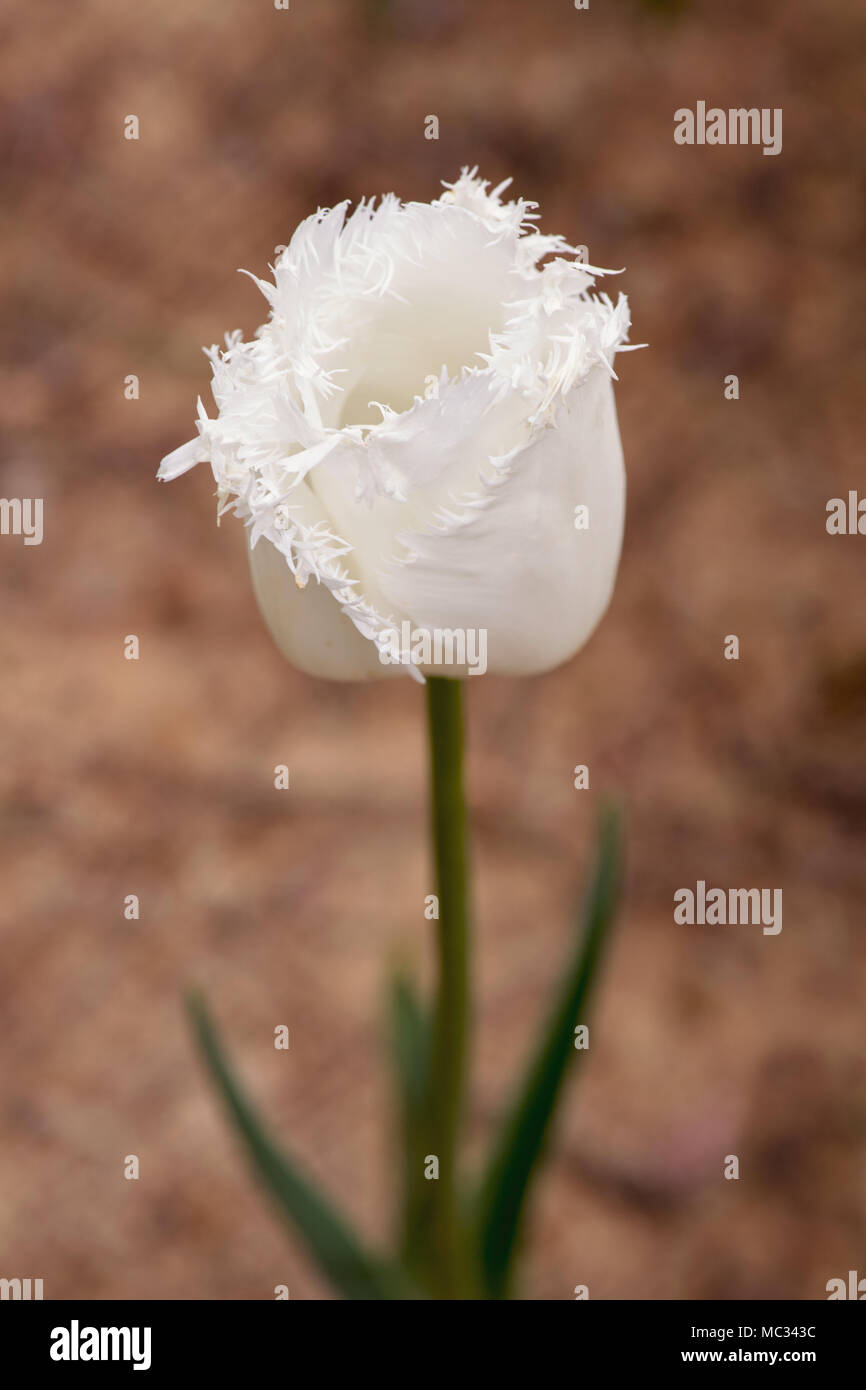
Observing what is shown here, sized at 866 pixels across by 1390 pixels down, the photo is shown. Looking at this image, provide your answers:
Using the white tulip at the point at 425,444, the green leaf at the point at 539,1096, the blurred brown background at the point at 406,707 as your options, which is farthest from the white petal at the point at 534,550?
the blurred brown background at the point at 406,707

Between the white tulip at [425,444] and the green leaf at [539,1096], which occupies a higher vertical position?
the white tulip at [425,444]

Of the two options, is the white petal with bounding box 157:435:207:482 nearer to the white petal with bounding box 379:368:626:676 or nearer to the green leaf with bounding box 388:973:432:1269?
the white petal with bounding box 379:368:626:676

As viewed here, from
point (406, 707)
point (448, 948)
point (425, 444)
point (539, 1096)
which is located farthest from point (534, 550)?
point (406, 707)

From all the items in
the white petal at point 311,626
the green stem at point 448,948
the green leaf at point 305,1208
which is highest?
the white petal at point 311,626

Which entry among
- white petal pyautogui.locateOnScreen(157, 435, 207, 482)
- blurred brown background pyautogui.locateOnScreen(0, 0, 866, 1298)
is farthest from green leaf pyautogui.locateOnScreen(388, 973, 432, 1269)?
white petal pyautogui.locateOnScreen(157, 435, 207, 482)

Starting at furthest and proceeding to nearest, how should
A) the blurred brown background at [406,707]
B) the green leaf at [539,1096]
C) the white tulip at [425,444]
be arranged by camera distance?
1. the blurred brown background at [406,707]
2. the green leaf at [539,1096]
3. the white tulip at [425,444]

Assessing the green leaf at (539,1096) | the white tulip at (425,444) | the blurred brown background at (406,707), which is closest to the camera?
the white tulip at (425,444)

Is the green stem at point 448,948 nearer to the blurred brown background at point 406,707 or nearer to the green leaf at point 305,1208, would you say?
the green leaf at point 305,1208

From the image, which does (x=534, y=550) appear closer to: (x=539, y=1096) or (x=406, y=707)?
(x=539, y=1096)
